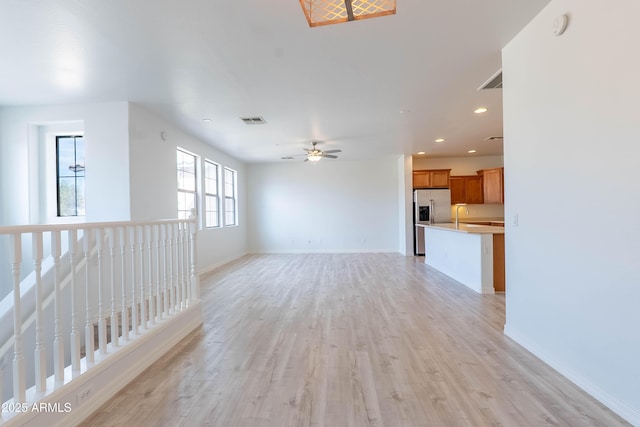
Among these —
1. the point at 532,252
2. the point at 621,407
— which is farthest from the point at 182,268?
the point at 621,407

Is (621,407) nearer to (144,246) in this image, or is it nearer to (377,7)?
(377,7)

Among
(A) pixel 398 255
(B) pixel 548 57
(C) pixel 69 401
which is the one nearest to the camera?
(C) pixel 69 401

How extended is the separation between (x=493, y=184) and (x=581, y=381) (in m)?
6.70

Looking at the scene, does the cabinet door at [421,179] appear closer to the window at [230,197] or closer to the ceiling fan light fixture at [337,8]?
the window at [230,197]

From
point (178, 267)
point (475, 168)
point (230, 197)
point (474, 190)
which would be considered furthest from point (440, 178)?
point (178, 267)

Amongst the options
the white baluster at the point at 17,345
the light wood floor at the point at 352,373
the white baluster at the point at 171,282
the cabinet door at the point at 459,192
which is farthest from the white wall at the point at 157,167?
the cabinet door at the point at 459,192

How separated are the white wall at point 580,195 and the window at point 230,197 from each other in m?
6.70

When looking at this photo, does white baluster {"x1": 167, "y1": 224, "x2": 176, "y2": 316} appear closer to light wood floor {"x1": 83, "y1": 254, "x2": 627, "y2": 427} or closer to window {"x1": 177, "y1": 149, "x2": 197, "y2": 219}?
light wood floor {"x1": 83, "y1": 254, "x2": 627, "y2": 427}

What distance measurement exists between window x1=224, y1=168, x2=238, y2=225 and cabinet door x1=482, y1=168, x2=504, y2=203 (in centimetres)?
683

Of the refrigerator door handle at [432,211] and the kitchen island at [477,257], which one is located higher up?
the refrigerator door handle at [432,211]

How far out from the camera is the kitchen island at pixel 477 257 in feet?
14.0

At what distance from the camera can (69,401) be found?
1.67 metres

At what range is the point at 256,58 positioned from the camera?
Result: 2.88 m

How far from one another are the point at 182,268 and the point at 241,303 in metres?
1.13
